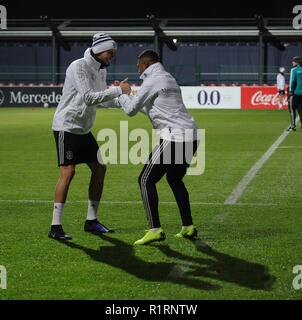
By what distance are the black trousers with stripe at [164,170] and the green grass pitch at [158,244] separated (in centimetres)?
33

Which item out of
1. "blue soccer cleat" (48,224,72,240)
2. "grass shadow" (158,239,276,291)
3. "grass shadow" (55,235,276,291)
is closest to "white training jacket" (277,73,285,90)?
"blue soccer cleat" (48,224,72,240)

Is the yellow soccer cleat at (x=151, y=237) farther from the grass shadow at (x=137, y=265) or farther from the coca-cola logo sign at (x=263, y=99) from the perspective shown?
the coca-cola logo sign at (x=263, y=99)

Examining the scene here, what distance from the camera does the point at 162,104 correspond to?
Result: 8.00 meters

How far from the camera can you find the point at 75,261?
728cm

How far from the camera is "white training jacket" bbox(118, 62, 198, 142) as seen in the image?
795 cm

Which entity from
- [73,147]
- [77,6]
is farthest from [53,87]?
[73,147]

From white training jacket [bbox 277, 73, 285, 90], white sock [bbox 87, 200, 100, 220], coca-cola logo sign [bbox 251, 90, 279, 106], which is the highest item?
white sock [bbox 87, 200, 100, 220]

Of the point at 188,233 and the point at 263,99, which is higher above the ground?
the point at 188,233

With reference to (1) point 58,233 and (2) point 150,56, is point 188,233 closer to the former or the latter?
(1) point 58,233

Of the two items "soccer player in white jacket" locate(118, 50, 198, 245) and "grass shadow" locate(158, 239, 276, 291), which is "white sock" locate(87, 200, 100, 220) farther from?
"grass shadow" locate(158, 239, 276, 291)

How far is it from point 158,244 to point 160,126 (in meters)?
1.14

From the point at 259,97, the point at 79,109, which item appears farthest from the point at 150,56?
the point at 259,97

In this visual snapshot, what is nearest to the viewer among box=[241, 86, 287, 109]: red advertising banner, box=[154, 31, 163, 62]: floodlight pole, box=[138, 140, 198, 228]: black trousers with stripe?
box=[138, 140, 198, 228]: black trousers with stripe
